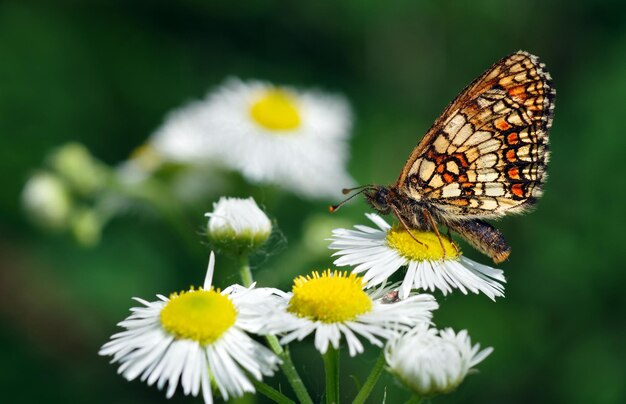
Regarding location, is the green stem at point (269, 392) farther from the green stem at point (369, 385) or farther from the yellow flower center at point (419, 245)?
the yellow flower center at point (419, 245)

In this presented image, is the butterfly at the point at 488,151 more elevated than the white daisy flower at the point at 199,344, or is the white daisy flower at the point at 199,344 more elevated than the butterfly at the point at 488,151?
the butterfly at the point at 488,151

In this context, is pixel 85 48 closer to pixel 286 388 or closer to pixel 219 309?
pixel 286 388

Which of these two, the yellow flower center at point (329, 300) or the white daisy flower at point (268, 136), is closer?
the yellow flower center at point (329, 300)

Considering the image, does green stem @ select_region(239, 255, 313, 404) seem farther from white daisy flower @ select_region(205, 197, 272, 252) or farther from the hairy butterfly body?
the hairy butterfly body

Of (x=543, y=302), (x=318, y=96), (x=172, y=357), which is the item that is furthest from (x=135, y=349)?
(x=318, y=96)

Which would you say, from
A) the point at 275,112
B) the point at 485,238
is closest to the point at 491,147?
the point at 485,238

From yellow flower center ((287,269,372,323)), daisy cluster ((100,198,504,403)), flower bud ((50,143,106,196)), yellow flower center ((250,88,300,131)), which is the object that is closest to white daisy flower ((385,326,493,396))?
daisy cluster ((100,198,504,403))

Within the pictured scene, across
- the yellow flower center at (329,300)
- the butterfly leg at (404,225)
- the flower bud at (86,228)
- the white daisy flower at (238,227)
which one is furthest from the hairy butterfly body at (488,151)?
the flower bud at (86,228)

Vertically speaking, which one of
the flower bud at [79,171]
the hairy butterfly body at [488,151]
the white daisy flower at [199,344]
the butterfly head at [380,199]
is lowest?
the white daisy flower at [199,344]
